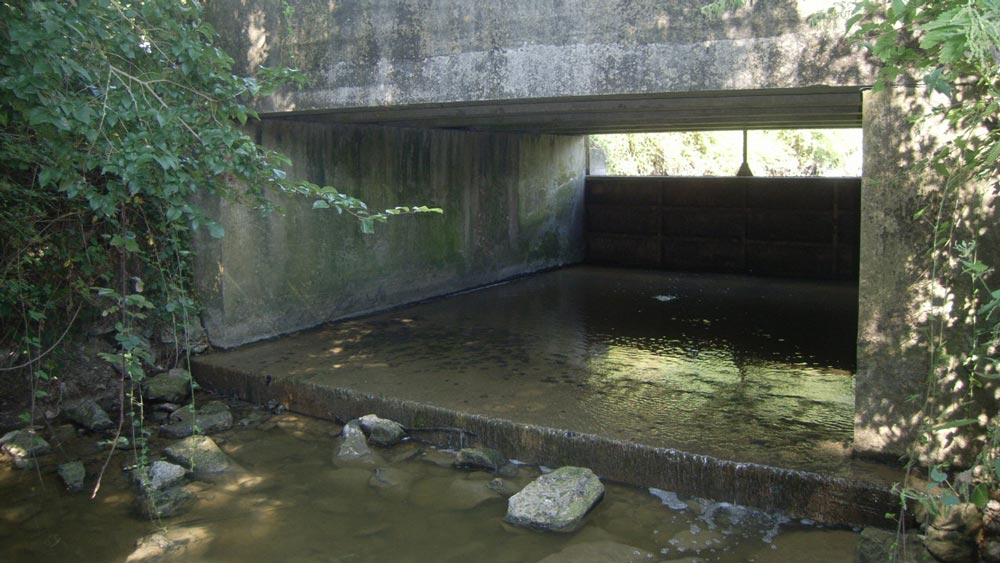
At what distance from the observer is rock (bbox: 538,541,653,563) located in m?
4.20

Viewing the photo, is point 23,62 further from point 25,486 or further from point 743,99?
point 743,99

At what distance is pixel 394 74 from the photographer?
6043mm

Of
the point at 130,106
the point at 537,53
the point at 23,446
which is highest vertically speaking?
the point at 537,53

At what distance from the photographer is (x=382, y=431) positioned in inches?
230

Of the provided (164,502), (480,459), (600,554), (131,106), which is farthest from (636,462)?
(131,106)

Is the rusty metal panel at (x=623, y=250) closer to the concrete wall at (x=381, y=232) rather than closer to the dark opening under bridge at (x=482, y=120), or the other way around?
the concrete wall at (x=381, y=232)

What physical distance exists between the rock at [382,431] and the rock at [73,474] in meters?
1.90

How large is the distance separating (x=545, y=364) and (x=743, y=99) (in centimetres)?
282

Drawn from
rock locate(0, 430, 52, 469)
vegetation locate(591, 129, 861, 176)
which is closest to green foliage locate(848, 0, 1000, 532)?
rock locate(0, 430, 52, 469)

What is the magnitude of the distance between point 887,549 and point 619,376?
9.33ft

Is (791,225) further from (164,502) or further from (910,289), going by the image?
(164,502)

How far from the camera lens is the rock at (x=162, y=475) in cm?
518

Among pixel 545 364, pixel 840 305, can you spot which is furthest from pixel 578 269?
pixel 545 364

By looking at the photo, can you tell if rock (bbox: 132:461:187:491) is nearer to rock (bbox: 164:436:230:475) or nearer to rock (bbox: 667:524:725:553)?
rock (bbox: 164:436:230:475)
